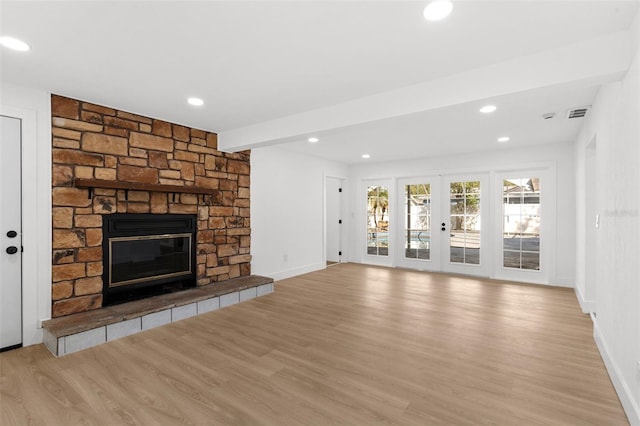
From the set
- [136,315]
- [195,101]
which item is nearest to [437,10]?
[195,101]

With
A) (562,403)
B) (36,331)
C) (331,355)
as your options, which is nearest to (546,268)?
(562,403)

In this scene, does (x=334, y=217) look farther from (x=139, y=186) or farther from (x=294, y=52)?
(x=294, y=52)

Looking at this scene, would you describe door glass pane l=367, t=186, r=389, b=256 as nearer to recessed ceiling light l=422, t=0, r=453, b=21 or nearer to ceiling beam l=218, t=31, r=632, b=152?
ceiling beam l=218, t=31, r=632, b=152

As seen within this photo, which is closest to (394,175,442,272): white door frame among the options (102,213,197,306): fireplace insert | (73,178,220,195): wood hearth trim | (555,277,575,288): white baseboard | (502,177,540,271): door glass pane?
(502,177,540,271): door glass pane

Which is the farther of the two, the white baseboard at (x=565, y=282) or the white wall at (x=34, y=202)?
the white baseboard at (x=565, y=282)

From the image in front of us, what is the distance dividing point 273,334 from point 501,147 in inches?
191


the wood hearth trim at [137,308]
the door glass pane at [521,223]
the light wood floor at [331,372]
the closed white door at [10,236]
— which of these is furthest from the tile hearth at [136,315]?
the door glass pane at [521,223]

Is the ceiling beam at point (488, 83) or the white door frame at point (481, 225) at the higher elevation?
the ceiling beam at point (488, 83)

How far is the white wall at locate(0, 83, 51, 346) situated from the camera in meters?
2.86

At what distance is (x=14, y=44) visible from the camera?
2.15m

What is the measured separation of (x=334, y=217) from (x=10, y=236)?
5684 mm

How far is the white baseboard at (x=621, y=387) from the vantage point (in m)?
1.78

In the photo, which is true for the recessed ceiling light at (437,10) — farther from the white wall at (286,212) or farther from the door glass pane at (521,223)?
the door glass pane at (521,223)

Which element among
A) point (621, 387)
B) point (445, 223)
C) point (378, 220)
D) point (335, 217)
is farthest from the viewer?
point (335, 217)
